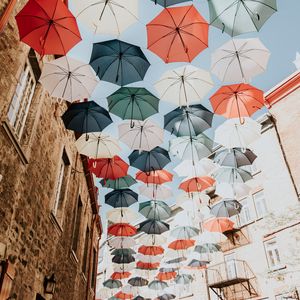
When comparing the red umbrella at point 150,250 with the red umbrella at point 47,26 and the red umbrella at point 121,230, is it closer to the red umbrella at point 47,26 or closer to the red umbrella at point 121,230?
the red umbrella at point 121,230

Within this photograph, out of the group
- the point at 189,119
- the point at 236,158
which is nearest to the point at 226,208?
the point at 236,158

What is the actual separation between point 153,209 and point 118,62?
8143mm

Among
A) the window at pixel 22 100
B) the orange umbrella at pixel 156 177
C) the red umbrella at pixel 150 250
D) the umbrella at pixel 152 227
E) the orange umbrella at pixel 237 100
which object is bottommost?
the window at pixel 22 100

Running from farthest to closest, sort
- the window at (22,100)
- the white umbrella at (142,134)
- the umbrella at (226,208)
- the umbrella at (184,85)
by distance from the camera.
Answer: the umbrella at (226,208) → the white umbrella at (142,134) → the umbrella at (184,85) → the window at (22,100)

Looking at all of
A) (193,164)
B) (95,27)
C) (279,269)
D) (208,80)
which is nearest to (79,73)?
(95,27)

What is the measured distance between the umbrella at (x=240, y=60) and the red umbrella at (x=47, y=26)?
360cm

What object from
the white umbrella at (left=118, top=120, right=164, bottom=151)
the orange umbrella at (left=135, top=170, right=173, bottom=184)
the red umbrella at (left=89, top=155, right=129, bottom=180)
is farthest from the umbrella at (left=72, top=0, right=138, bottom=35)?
the orange umbrella at (left=135, top=170, right=173, bottom=184)

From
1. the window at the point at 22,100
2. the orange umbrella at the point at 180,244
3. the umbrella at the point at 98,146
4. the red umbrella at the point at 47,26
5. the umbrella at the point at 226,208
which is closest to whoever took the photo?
the red umbrella at the point at 47,26

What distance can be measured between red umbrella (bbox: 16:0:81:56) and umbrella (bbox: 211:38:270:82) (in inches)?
142

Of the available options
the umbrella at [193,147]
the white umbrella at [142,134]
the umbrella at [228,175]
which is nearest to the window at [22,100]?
the white umbrella at [142,134]

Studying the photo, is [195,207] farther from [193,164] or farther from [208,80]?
[208,80]

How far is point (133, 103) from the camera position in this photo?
8531mm

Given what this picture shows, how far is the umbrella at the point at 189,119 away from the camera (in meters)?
8.97

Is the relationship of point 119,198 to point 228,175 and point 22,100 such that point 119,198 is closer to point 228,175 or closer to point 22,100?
point 228,175
